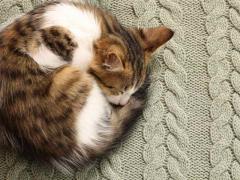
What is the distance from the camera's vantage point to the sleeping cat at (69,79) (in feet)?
3.82

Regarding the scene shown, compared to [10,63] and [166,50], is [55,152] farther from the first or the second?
[166,50]

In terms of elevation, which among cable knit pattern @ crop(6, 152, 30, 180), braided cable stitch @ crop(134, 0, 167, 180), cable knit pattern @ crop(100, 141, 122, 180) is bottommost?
cable knit pattern @ crop(6, 152, 30, 180)

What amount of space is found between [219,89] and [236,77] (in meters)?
0.09

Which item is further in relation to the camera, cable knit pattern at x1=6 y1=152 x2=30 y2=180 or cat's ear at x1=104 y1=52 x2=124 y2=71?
cable knit pattern at x1=6 y1=152 x2=30 y2=180

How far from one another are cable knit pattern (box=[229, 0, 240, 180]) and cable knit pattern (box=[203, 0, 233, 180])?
0.07 ft

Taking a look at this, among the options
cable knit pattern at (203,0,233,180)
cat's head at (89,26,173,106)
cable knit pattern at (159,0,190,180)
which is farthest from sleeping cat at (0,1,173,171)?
cable knit pattern at (203,0,233,180)

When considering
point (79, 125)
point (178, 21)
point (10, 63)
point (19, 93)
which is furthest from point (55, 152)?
point (178, 21)

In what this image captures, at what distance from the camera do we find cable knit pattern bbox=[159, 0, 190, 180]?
1.32 meters

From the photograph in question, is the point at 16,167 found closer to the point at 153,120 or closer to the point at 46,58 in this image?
the point at 46,58

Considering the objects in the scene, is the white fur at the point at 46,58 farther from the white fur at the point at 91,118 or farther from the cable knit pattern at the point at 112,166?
the cable knit pattern at the point at 112,166

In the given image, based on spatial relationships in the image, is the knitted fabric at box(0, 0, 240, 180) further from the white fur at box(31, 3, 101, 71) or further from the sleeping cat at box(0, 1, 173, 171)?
the white fur at box(31, 3, 101, 71)

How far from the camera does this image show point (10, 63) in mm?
1172

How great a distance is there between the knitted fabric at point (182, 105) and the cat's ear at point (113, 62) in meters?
0.25

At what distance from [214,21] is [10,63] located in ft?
2.88
